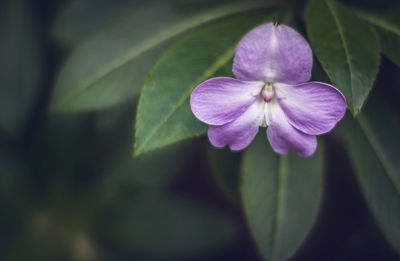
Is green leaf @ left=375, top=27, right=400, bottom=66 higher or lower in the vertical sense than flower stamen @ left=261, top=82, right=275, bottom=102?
lower

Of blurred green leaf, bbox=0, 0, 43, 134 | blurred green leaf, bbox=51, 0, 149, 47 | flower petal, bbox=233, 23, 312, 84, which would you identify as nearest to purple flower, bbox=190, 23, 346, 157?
flower petal, bbox=233, 23, 312, 84

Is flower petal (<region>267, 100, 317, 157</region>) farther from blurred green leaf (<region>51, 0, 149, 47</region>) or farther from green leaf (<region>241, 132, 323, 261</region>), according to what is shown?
blurred green leaf (<region>51, 0, 149, 47</region>)

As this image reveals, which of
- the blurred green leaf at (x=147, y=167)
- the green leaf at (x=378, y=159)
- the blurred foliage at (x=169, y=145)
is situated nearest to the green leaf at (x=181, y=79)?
the blurred foliage at (x=169, y=145)

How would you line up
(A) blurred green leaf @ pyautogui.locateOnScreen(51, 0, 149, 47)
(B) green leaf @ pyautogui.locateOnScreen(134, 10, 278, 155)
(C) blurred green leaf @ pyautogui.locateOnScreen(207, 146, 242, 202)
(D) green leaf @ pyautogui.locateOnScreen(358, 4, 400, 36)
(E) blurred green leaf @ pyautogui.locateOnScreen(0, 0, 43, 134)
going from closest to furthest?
(B) green leaf @ pyautogui.locateOnScreen(134, 10, 278, 155), (D) green leaf @ pyautogui.locateOnScreen(358, 4, 400, 36), (C) blurred green leaf @ pyautogui.locateOnScreen(207, 146, 242, 202), (A) blurred green leaf @ pyautogui.locateOnScreen(51, 0, 149, 47), (E) blurred green leaf @ pyautogui.locateOnScreen(0, 0, 43, 134)

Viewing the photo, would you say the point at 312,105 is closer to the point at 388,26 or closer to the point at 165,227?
the point at 388,26

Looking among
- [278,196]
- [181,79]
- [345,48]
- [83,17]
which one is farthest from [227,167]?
[83,17]

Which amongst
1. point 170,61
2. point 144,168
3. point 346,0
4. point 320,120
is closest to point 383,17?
point 346,0
